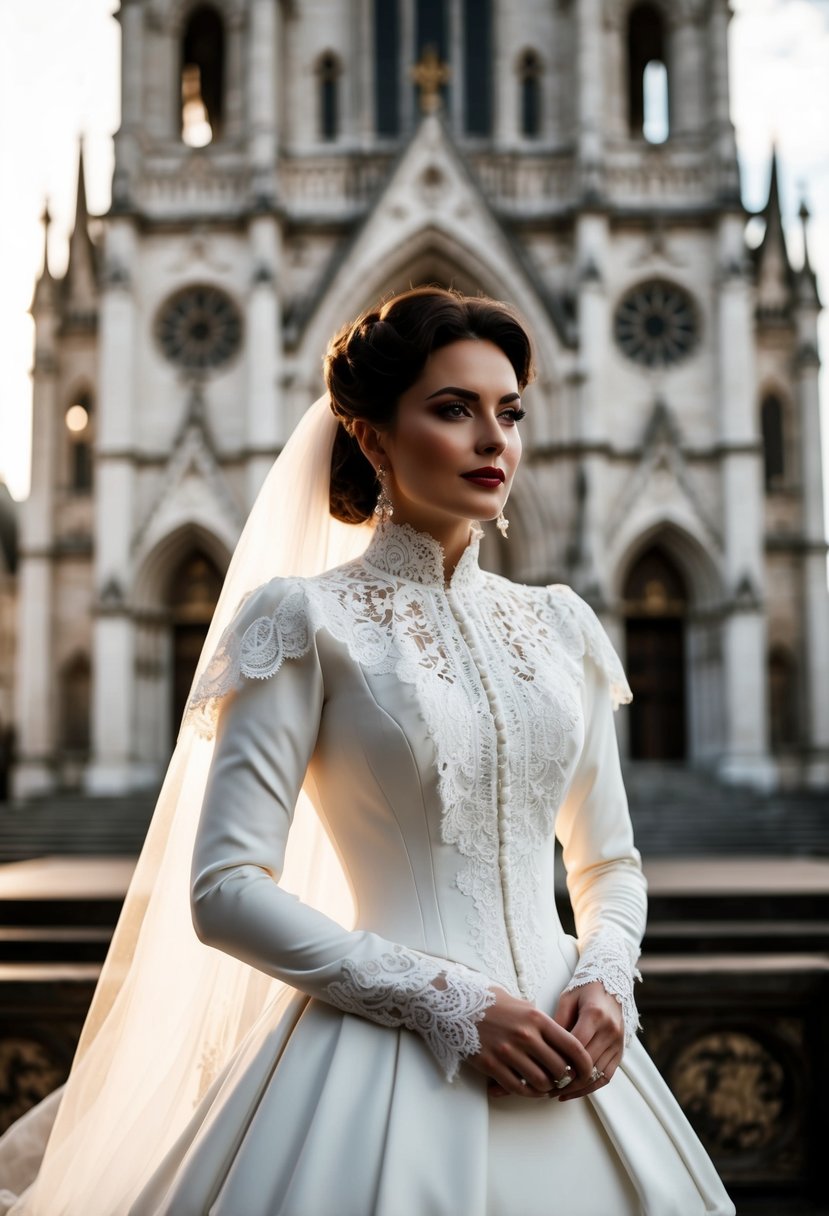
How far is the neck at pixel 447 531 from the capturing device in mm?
1905

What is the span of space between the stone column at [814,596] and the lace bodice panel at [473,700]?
67.3 feet

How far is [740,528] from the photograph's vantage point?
20.3m

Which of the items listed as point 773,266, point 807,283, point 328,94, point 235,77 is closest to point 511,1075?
point 807,283

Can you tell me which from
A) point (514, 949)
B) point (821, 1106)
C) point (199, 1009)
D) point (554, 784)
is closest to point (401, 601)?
point (554, 784)

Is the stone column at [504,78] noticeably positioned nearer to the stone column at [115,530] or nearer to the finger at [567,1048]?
the stone column at [115,530]

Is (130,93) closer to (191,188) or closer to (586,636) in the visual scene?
(191,188)

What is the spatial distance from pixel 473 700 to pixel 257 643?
1.14 feet

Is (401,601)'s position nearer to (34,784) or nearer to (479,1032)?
(479,1032)

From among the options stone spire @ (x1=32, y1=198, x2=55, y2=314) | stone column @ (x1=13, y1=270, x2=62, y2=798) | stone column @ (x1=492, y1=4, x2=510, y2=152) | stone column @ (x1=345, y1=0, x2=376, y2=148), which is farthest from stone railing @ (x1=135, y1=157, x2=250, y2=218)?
stone column @ (x1=492, y1=4, x2=510, y2=152)

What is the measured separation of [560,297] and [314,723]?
67.7ft

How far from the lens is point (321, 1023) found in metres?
1.63

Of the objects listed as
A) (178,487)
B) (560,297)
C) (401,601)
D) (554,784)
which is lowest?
(554,784)

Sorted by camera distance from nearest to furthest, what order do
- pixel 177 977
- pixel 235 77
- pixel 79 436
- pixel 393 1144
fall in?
pixel 393 1144 < pixel 177 977 < pixel 235 77 < pixel 79 436

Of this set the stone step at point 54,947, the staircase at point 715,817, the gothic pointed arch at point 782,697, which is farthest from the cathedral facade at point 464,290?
the stone step at point 54,947
